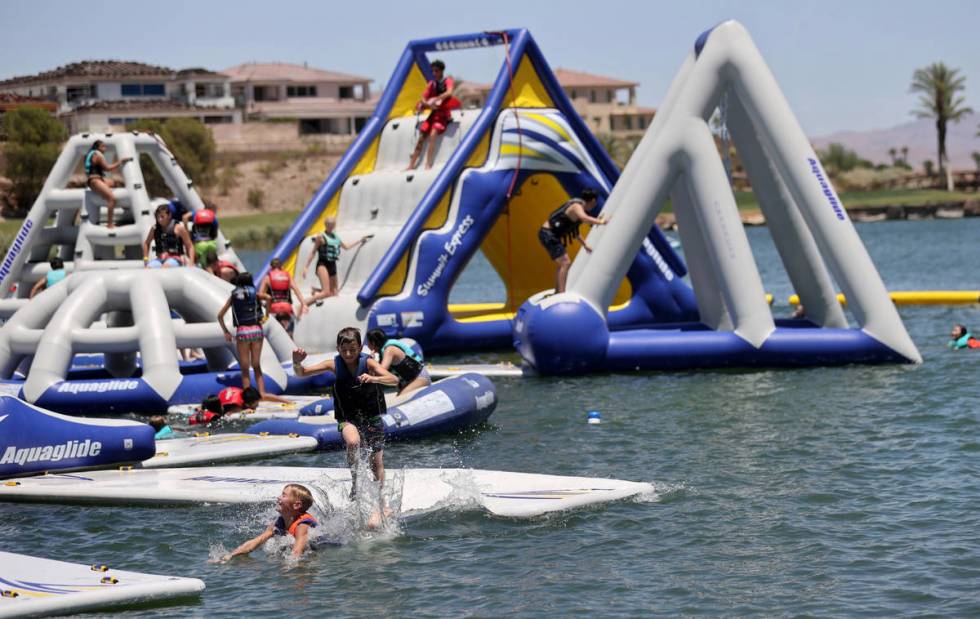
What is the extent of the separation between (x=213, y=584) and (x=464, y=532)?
6.66 feet

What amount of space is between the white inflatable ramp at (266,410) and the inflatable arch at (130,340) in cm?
18

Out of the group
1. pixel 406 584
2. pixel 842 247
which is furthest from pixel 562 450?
pixel 842 247

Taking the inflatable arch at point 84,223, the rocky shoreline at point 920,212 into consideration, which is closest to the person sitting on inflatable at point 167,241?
the inflatable arch at point 84,223

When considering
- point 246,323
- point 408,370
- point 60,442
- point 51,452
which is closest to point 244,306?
point 246,323

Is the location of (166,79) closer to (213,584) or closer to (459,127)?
(459,127)

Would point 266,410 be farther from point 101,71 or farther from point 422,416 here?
point 101,71

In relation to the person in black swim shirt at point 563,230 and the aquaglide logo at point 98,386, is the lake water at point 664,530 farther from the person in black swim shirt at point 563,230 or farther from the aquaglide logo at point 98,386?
the aquaglide logo at point 98,386

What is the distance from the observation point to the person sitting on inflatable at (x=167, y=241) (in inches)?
770

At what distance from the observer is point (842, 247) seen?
18797 mm

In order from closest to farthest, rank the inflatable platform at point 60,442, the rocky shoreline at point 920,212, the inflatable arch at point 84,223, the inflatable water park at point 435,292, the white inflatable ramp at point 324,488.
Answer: the white inflatable ramp at point 324,488 < the inflatable platform at point 60,442 < the inflatable water park at point 435,292 < the inflatable arch at point 84,223 < the rocky shoreline at point 920,212

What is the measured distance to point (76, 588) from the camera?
9.65 meters

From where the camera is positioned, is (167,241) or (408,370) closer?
(408,370)

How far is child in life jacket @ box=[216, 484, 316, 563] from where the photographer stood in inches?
421

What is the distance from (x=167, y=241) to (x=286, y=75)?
82.2 meters
